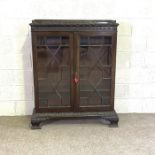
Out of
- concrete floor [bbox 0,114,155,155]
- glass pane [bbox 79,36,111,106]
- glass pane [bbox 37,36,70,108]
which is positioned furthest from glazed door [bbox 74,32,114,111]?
concrete floor [bbox 0,114,155,155]

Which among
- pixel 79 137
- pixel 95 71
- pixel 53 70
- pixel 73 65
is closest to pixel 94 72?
pixel 95 71

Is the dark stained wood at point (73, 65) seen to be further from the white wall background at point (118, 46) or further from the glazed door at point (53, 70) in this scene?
the white wall background at point (118, 46)

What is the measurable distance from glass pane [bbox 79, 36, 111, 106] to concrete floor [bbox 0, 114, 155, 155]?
11.1 inches

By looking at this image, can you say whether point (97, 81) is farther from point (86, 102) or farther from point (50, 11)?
point (50, 11)

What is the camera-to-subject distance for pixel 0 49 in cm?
274

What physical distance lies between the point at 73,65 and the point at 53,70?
0.64 ft

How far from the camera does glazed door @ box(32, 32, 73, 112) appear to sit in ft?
8.04

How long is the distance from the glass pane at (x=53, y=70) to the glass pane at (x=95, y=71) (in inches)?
5.7

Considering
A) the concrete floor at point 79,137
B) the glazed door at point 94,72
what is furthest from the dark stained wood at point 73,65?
the concrete floor at point 79,137

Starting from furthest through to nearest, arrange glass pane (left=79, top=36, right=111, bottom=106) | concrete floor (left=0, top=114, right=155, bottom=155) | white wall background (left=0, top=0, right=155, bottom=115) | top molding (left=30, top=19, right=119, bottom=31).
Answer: white wall background (left=0, top=0, right=155, bottom=115) → glass pane (left=79, top=36, right=111, bottom=106) → top molding (left=30, top=19, right=119, bottom=31) → concrete floor (left=0, top=114, right=155, bottom=155)

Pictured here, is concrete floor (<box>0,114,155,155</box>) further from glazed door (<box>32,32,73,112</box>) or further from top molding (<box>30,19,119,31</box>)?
top molding (<box>30,19,119,31</box>)

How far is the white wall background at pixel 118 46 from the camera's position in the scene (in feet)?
8.79

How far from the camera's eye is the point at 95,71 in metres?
2.57

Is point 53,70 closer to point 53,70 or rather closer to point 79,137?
point 53,70
